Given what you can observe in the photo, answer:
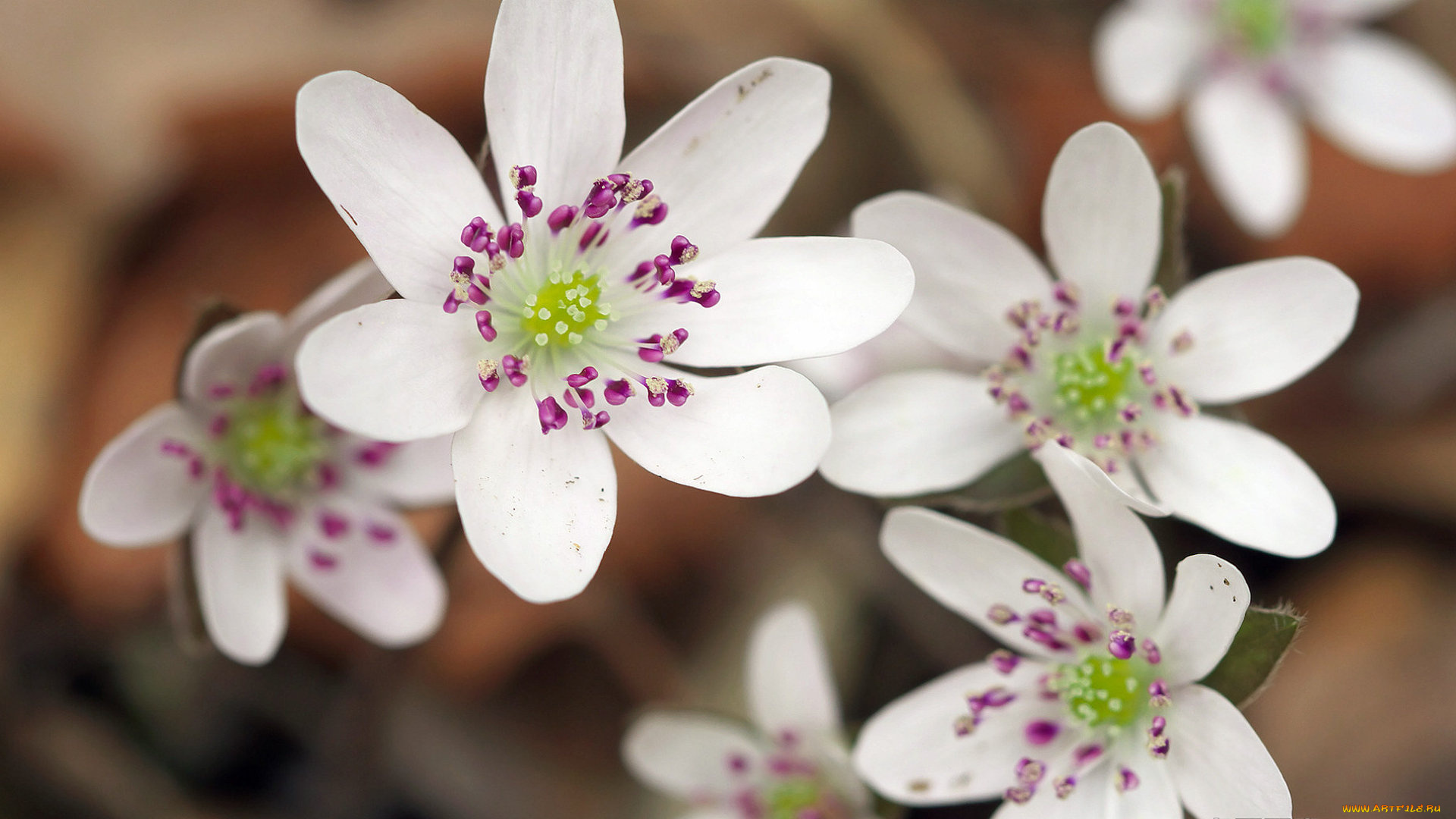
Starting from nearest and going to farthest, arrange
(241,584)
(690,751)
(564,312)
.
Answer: (564,312) → (241,584) → (690,751)

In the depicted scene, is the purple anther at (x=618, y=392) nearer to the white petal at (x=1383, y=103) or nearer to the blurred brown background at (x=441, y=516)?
the blurred brown background at (x=441, y=516)

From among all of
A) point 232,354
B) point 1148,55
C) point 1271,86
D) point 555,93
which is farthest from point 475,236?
point 1271,86

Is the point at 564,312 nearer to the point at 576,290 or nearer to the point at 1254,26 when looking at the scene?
the point at 576,290

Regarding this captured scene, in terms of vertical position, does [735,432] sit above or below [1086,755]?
above

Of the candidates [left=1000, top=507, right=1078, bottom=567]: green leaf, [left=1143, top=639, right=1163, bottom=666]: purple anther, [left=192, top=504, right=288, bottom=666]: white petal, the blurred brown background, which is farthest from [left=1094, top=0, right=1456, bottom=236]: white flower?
[left=192, top=504, right=288, bottom=666]: white petal

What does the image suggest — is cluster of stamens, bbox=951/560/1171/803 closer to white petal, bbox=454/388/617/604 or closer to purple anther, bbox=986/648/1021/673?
purple anther, bbox=986/648/1021/673

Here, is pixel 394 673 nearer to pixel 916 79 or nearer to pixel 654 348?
pixel 654 348

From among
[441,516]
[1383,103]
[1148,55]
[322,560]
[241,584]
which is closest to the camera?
[241,584]

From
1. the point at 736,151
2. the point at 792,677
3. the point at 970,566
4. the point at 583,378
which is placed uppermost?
the point at 736,151
